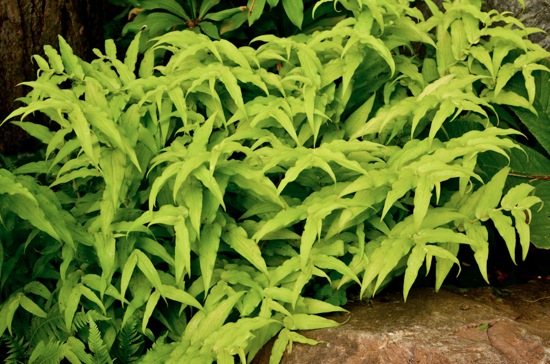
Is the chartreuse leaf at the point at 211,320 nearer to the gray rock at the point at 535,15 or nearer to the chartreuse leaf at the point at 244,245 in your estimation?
the chartreuse leaf at the point at 244,245

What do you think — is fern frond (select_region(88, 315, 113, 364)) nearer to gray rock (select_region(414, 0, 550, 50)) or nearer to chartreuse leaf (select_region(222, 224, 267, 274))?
chartreuse leaf (select_region(222, 224, 267, 274))

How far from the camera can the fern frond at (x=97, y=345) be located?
2514 mm

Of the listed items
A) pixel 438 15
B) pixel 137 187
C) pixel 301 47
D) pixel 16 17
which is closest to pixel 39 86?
pixel 137 187

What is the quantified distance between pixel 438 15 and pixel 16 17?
2053mm

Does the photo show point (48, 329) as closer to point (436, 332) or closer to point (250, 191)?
point (250, 191)

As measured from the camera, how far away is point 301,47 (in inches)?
117

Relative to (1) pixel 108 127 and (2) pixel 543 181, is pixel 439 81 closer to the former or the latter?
(2) pixel 543 181

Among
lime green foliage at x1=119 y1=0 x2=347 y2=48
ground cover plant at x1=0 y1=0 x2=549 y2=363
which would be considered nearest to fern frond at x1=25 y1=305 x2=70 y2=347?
ground cover plant at x1=0 y1=0 x2=549 y2=363

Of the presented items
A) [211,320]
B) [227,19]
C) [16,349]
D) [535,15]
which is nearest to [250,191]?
[211,320]

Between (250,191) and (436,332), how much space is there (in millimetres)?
916

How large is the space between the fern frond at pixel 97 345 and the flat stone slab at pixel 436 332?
57 centimetres

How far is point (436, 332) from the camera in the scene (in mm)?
2436

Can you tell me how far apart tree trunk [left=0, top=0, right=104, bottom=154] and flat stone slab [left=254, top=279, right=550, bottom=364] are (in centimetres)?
180

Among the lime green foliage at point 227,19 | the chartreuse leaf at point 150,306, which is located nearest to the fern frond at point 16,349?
the chartreuse leaf at point 150,306
